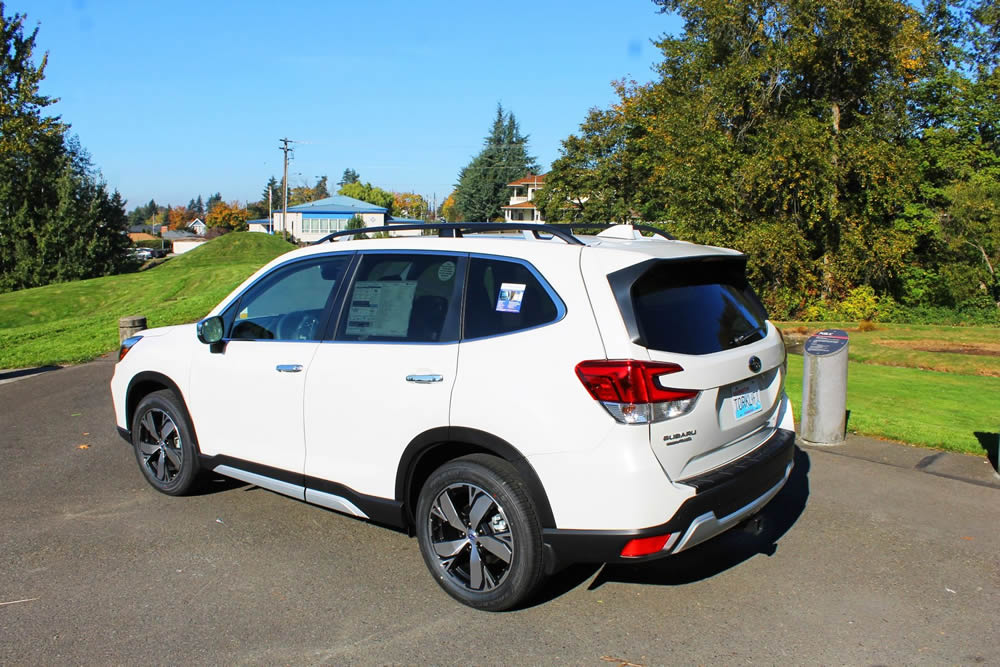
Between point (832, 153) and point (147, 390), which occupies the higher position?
point (832, 153)

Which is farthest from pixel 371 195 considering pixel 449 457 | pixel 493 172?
pixel 449 457

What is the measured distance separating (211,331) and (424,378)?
Result: 187 centimetres

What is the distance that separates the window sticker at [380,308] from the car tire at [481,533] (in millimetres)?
835

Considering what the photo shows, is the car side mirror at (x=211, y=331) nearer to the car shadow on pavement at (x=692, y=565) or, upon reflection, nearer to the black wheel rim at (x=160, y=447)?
the black wheel rim at (x=160, y=447)

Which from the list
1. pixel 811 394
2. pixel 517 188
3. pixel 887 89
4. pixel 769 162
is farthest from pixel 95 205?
pixel 517 188

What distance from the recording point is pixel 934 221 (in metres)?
29.3

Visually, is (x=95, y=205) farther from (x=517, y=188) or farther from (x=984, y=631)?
(x=517, y=188)

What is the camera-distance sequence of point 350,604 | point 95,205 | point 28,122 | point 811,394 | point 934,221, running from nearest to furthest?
point 350,604
point 811,394
point 934,221
point 28,122
point 95,205

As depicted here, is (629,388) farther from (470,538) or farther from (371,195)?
(371,195)

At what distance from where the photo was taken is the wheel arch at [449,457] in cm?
363

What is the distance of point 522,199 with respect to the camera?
104188 millimetres

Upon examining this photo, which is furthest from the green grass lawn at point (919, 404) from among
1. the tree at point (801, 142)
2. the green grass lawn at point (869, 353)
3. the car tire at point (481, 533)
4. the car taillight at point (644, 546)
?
the tree at point (801, 142)

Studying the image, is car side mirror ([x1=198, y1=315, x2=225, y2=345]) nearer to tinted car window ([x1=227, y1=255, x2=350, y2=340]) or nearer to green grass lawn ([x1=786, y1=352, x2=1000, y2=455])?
tinted car window ([x1=227, y1=255, x2=350, y2=340])

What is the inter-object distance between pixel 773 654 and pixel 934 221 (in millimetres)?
30140
